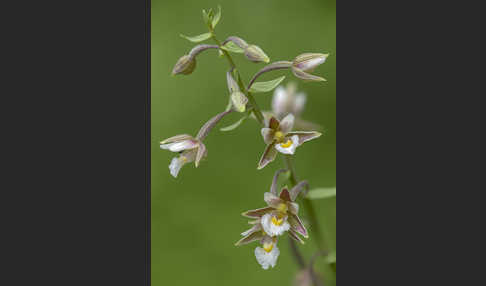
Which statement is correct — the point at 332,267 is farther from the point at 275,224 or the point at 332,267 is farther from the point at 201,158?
the point at 201,158

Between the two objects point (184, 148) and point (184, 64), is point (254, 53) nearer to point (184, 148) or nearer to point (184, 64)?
point (184, 64)

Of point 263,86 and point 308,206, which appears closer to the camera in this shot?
point 263,86

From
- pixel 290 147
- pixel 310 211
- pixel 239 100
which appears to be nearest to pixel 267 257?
pixel 310 211

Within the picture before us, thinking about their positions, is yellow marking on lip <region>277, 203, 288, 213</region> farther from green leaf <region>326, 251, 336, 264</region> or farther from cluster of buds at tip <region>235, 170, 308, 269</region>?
green leaf <region>326, 251, 336, 264</region>

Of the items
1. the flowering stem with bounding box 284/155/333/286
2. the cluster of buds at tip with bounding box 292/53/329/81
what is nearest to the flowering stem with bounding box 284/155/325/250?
the flowering stem with bounding box 284/155/333/286

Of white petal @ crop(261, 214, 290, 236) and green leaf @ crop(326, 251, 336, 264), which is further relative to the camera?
green leaf @ crop(326, 251, 336, 264)

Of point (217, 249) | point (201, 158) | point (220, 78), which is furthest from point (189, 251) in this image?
point (201, 158)
